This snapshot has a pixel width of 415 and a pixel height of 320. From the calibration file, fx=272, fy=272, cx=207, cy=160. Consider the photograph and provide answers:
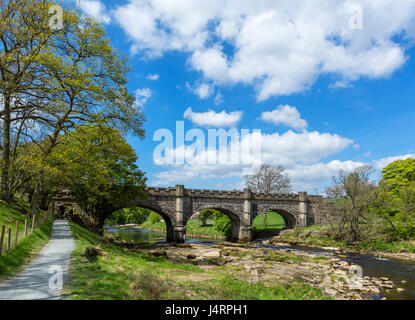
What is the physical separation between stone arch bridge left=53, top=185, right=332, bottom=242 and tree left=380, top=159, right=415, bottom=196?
36.4 ft

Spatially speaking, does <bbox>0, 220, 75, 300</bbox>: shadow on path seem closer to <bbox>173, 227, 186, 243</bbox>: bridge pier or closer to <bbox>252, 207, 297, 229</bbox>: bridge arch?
<bbox>173, 227, 186, 243</bbox>: bridge pier

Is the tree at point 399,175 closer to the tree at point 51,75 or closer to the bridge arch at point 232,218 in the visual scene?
the bridge arch at point 232,218

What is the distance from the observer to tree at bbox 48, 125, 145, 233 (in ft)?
59.4

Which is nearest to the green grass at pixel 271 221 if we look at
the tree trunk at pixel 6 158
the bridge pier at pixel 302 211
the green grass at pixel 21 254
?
the bridge pier at pixel 302 211

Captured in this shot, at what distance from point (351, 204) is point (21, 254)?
32397 millimetres

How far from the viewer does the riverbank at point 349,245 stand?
90.0ft

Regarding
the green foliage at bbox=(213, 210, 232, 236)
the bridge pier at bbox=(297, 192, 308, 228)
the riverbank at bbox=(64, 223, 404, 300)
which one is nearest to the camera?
the riverbank at bbox=(64, 223, 404, 300)

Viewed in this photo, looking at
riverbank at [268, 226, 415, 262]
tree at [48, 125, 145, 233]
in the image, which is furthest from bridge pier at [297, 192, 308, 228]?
tree at [48, 125, 145, 233]

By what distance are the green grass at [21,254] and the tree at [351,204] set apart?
3072 cm

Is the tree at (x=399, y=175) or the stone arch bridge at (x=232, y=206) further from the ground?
the tree at (x=399, y=175)

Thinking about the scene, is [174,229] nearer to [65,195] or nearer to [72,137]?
[65,195]
